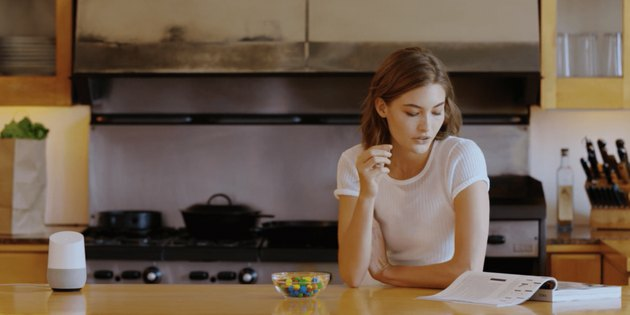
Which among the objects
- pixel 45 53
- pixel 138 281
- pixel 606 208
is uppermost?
pixel 45 53

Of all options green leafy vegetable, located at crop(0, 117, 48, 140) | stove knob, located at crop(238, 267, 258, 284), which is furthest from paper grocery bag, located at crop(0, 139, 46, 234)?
stove knob, located at crop(238, 267, 258, 284)

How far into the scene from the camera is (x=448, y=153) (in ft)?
9.29

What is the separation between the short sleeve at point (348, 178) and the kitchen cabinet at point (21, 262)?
1768 mm

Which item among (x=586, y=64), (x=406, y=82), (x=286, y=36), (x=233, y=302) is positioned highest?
(x=286, y=36)

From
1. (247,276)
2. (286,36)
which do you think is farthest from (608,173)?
(247,276)

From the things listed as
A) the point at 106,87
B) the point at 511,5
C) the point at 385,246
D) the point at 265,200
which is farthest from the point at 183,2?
the point at 385,246

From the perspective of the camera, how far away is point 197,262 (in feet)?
13.3

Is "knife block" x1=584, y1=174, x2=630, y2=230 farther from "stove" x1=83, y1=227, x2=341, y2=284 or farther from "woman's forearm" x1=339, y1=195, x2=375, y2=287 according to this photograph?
"woman's forearm" x1=339, y1=195, x2=375, y2=287

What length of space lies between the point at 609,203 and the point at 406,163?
1.71 metres

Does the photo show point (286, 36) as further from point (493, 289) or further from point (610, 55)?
point (493, 289)

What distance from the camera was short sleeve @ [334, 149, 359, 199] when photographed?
113 inches

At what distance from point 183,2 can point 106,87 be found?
0.65m

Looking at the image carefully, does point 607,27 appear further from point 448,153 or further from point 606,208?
point 448,153

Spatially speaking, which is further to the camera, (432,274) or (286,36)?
(286,36)
